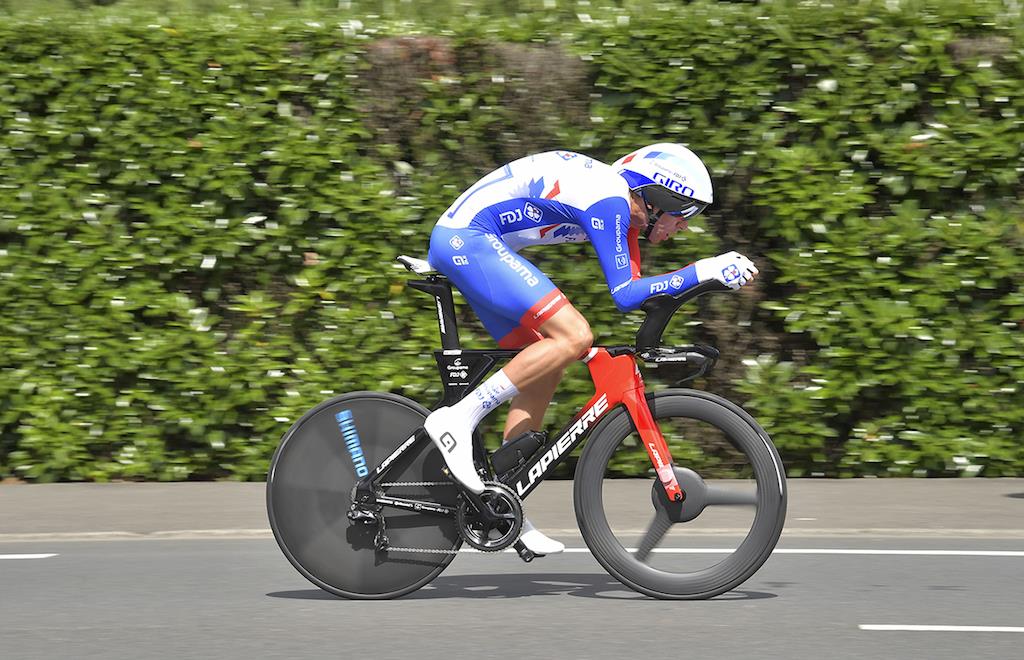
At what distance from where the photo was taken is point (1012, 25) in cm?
880

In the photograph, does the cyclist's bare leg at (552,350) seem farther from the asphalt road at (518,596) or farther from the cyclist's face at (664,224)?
the asphalt road at (518,596)

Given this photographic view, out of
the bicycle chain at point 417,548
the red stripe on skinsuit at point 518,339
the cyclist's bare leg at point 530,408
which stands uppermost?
the red stripe on skinsuit at point 518,339

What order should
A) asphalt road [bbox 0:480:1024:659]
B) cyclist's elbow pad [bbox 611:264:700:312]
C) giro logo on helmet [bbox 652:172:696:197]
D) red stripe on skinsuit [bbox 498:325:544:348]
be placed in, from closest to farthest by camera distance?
asphalt road [bbox 0:480:1024:659], cyclist's elbow pad [bbox 611:264:700:312], giro logo on helmet [bbox 652:172:696:197], red stripe on skinsuit [bbox 498:325:544:348]

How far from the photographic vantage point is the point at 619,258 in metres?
5.74

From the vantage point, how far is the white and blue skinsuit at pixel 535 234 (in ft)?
18.8

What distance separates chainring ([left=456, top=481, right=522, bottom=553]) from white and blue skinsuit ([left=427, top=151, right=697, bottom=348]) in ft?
2.08

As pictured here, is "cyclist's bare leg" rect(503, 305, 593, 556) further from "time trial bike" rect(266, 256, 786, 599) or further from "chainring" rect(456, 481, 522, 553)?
"chainring" rect(456, 481, 522, 553)

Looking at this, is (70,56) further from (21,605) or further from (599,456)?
(599,456)

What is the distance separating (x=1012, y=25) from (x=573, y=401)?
3257 mm

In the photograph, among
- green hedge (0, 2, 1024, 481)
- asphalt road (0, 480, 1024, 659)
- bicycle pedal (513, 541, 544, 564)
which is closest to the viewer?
asphalt road (0, 480, 1024, 659)

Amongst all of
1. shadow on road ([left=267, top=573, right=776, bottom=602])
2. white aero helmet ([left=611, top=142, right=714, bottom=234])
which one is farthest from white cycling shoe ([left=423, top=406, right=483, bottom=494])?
white aero helmet ([left=611, top=142, right=714, bottom=234])

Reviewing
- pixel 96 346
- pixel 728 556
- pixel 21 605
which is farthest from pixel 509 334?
pixel 96 346

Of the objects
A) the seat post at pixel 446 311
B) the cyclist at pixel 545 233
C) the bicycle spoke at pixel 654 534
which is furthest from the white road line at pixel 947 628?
the seat post at pixel 446 311

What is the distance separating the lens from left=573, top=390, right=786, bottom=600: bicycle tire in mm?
5891
